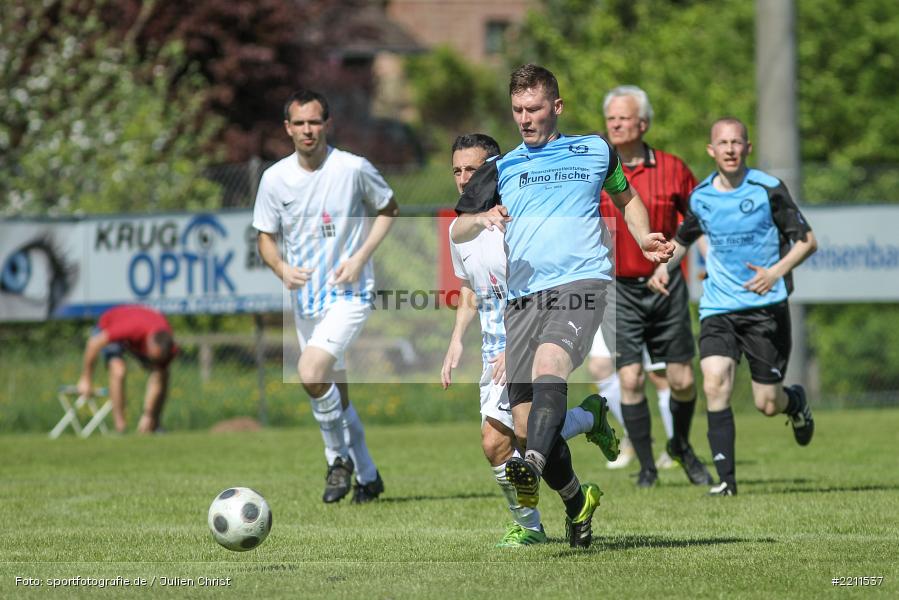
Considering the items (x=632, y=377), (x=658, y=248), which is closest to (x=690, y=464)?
(x=632, y=377)

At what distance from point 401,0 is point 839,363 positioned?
39998 millimetres

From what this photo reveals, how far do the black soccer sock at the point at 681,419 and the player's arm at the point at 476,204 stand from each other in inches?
139

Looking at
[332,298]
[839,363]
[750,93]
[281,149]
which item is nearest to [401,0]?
[281,149]

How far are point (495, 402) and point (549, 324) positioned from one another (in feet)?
1.83

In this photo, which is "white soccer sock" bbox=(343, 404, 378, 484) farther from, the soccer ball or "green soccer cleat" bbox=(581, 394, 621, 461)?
the soccer ball

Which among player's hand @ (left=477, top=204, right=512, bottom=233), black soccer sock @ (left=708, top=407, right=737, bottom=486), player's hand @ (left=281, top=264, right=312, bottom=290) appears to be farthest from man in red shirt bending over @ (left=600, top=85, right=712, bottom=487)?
player's hand @ (left=477, top=204, right=512, bottom=233)

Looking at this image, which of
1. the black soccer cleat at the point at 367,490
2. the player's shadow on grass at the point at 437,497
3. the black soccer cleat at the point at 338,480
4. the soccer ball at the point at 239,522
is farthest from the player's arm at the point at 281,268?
the soccer ball at the point at 239,522

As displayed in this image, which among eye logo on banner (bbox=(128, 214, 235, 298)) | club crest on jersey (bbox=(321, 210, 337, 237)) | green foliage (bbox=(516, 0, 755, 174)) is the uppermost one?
green foliage (bbox=(516, 0, 755, 174))

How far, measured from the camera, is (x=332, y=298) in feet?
30.0

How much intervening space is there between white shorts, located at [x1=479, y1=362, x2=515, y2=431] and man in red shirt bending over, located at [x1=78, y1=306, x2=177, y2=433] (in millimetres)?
9182

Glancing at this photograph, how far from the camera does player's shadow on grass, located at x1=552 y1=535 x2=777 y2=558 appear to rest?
22.5 ft

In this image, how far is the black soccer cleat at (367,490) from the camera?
30.1ft

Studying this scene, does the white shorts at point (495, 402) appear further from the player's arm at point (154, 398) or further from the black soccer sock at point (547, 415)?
the player's arm at point (154, 398)

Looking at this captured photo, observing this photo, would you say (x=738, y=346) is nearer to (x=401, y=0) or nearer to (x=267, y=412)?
(x=267, y=412)
